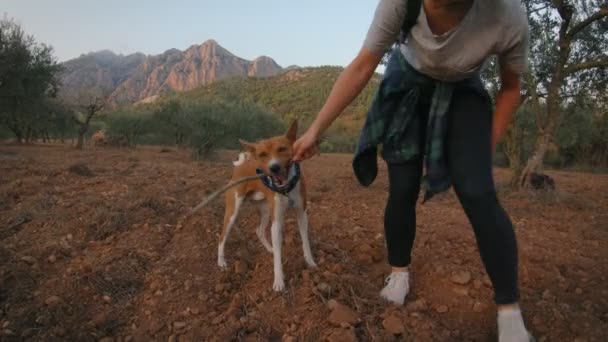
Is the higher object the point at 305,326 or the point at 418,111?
the point at 418,111

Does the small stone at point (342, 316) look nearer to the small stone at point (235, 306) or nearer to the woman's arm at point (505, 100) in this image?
the small stone at point (235, 306)

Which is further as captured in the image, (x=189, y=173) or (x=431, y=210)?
(x=189, y=173)

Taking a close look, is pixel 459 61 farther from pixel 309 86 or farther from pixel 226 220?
pixel 309 86

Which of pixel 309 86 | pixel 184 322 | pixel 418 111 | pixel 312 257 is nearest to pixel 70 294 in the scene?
pixel 184 322

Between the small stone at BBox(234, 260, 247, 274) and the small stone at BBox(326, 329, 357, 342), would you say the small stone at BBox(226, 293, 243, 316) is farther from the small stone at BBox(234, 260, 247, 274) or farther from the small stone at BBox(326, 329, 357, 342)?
the small stone at BBox(326, 329, 357, 342)

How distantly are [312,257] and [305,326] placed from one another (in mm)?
1013

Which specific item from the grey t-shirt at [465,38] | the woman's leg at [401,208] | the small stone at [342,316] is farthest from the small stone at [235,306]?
the grey t-shirt at [465,38]

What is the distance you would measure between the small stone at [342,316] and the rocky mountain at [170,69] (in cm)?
13163

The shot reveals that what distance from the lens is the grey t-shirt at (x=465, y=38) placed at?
197 cm

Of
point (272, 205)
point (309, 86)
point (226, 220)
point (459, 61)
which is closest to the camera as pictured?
point (459, 61)

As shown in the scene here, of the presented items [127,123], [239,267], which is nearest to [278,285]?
[239,267]

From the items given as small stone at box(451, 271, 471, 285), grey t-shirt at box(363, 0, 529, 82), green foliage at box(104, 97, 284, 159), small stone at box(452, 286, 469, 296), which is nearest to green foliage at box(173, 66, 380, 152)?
green foliage at box(104, 97, 284, 159)

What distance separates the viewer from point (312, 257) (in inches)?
141

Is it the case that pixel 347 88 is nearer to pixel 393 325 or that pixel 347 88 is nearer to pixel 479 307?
pixel 393 325
